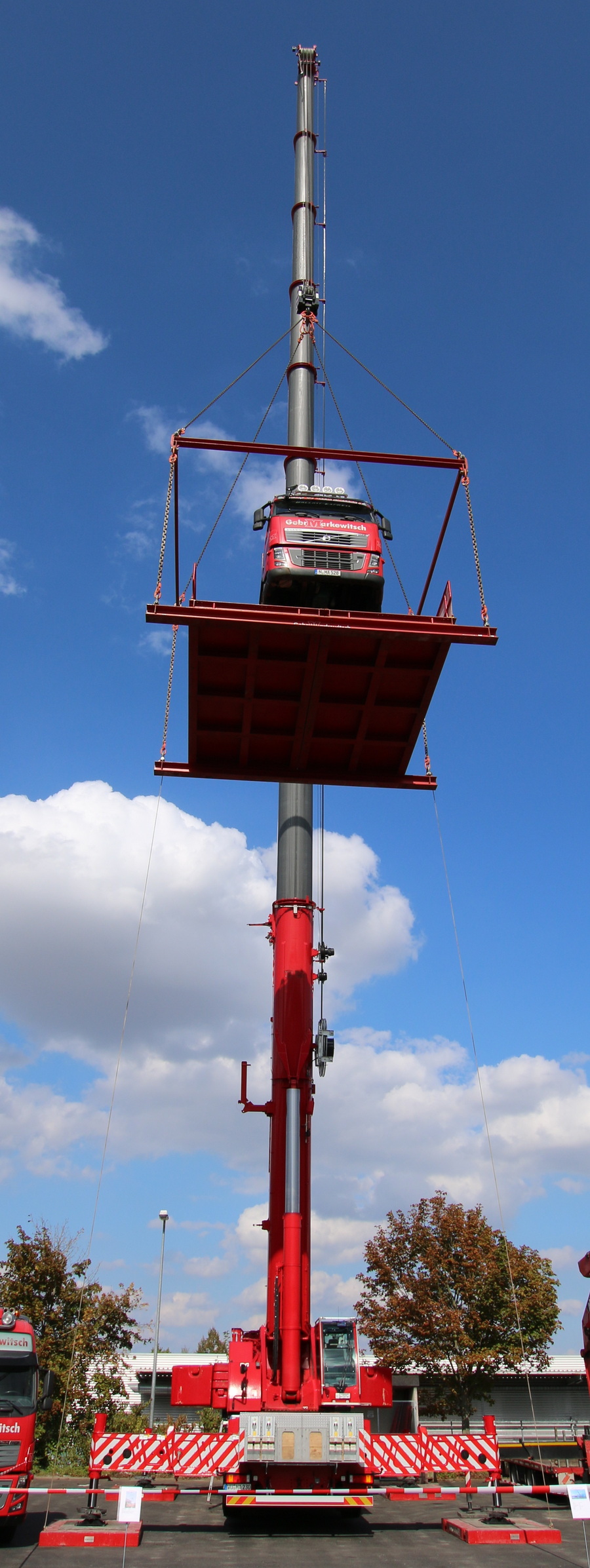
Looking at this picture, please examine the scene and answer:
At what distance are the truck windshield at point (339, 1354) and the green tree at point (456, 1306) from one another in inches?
504

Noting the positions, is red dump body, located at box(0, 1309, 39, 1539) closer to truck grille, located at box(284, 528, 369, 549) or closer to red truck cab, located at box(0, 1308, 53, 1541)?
red truck cab, located at box(0, 1308, 53, 1541)

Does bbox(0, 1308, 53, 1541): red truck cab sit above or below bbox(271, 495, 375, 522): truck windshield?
below

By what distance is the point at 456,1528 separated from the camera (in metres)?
12.9

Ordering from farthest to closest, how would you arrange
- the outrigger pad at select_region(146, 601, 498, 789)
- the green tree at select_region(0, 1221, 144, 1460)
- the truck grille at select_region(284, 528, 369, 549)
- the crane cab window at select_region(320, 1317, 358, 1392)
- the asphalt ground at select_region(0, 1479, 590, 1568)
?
the green tree at select_region(0, 1221, 144, 1460)
the crane cab window at select_region(320, 1317, 358, 1392)
the truck grille at select_region(284, 528, 369, 549)
the outrigger pad at select_region(146, 601, 498, 789)
the asphalt ground at select_region(0, 1479, 590, 1568)

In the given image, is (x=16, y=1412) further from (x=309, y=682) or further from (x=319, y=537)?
(x=319, y=537)

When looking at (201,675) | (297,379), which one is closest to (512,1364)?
(201,675)

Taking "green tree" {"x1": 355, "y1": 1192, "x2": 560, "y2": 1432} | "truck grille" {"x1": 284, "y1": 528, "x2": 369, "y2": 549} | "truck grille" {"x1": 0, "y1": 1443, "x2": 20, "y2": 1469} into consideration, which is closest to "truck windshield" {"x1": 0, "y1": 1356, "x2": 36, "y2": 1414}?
"truck grille" {"x1": 0, "y1": 1443, "x2": 20, "y2": 1469}

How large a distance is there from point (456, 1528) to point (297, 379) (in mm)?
19115

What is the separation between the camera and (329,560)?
12.2 meters

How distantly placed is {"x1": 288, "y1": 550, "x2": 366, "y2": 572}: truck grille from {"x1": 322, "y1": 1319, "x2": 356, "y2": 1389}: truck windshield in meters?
10.7

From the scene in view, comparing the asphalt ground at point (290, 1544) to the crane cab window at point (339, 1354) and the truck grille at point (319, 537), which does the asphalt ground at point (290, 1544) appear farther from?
the truck grille at point (319, 537)

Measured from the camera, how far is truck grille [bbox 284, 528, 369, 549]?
1230 centimetres

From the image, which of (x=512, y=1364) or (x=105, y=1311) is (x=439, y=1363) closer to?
(x=512, y=1364)

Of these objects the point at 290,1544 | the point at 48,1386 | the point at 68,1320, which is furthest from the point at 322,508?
the point at 68,1320
